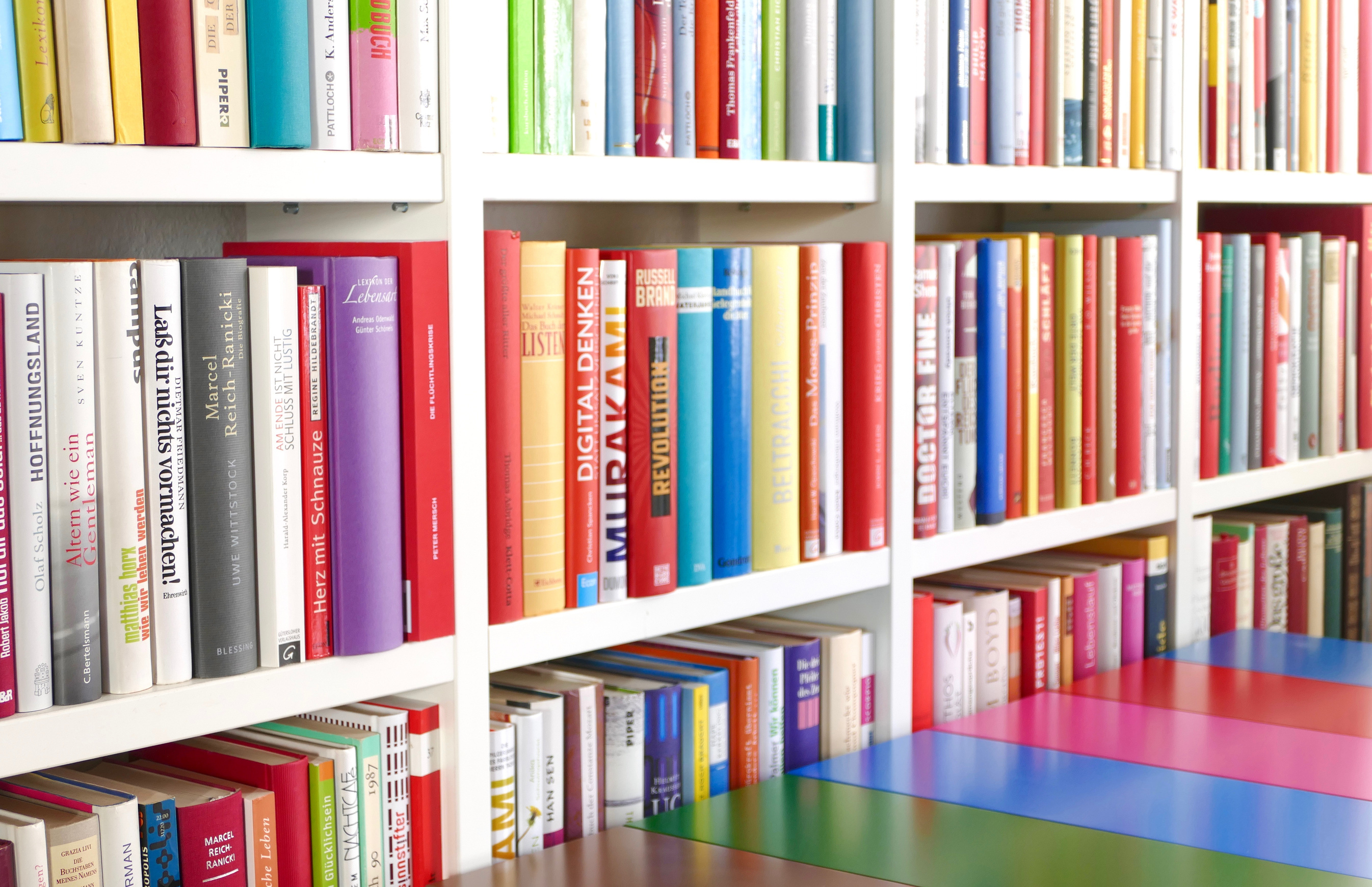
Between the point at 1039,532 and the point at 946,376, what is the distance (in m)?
0.22

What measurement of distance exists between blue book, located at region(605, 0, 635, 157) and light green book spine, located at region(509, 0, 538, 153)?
0.26ft

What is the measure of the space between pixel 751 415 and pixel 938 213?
2.36ft

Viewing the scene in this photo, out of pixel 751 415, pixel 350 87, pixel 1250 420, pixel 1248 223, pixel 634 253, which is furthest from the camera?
pixel 1248 223

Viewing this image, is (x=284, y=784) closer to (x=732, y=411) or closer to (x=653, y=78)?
(x=732, y=411)

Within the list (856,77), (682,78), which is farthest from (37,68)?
(856,77)

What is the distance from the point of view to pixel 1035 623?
1.59m

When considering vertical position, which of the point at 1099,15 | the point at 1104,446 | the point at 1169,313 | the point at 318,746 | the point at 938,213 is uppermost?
the point at 1099,15

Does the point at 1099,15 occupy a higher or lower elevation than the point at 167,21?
higher

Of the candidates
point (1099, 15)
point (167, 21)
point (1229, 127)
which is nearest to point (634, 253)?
point (167, 21)

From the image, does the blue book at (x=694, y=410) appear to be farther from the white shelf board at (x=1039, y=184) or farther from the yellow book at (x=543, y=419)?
the white shelf board at (x=1039, y=184)

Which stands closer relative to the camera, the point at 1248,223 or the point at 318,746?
the point at 318,746

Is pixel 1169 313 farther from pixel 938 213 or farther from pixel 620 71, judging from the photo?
pixel 620 71

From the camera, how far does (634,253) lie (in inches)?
44.9

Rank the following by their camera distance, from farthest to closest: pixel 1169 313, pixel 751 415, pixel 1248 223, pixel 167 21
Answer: pixel 1248 223 < pixel 1169 313 < pixel 751 415 < pixel 167 21
